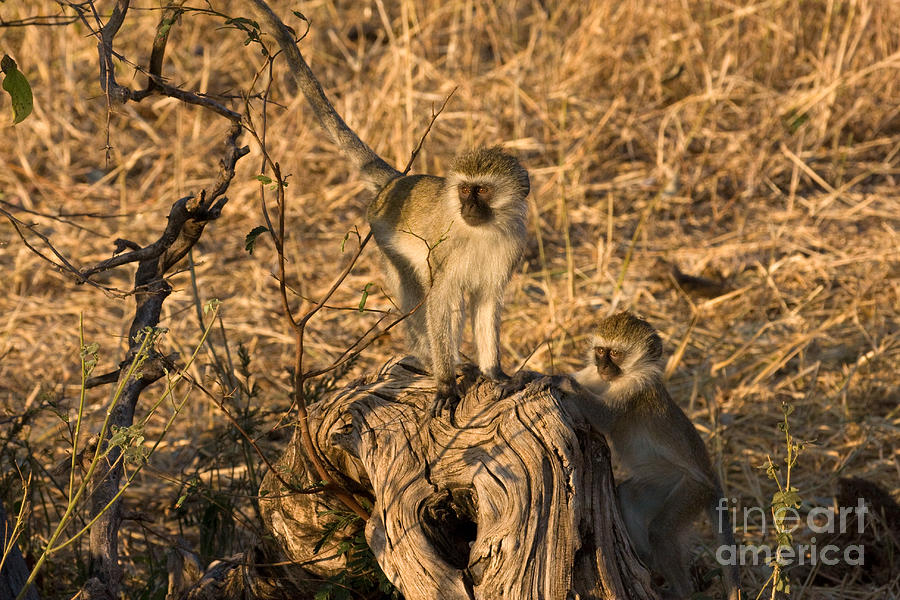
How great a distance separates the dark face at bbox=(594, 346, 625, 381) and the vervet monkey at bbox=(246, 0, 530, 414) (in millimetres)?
434

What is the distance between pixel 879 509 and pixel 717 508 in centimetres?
92

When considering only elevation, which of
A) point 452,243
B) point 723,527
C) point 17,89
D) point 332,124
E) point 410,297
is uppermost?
point 332,124

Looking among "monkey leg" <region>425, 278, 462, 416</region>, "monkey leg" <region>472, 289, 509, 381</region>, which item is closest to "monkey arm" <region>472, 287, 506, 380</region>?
"monkey leg" <region>472, 289, 509, 381</region>

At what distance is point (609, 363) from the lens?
4164mm

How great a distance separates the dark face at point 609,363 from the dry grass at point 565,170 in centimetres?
156

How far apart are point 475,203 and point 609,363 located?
0.90 meters

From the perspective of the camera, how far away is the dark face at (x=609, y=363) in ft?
13.6

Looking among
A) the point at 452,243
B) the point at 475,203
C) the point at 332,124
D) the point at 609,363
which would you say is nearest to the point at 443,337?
the point at 452,243

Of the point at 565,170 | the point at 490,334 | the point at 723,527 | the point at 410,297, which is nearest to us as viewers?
A: the point at 723,527

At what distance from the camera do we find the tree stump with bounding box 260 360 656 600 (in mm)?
3014

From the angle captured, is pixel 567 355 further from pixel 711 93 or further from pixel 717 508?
pixel 711 93

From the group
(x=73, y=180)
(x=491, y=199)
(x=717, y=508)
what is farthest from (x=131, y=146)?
(x=717, y=508)

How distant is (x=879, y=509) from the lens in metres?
4.40

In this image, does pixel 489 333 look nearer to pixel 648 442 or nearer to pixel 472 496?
pixel 648 442
